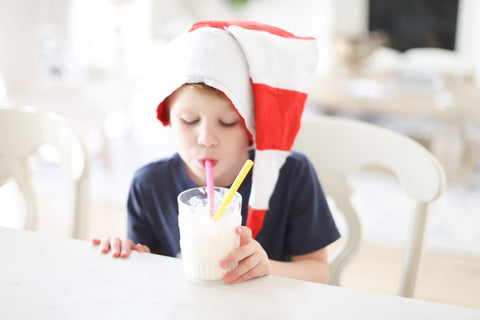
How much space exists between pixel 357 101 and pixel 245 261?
271cm

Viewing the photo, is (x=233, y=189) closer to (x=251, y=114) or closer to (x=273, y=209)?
(x=251, y=114)

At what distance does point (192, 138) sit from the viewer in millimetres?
896

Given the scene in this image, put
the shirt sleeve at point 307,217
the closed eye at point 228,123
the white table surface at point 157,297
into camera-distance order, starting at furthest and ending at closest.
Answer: the shirt sleeve at point 307,217 → the closed eye at point 228,123 → the white table surface at point 157,297

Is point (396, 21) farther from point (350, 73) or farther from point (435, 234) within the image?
point (435, 234)

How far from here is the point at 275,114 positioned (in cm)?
91

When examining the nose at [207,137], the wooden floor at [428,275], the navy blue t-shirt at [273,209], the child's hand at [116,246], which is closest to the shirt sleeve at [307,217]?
the navy blue t-shirt at [273,209]

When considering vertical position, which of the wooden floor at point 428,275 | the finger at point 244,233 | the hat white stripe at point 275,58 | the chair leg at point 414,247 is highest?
the hat white stripe at point 275,58

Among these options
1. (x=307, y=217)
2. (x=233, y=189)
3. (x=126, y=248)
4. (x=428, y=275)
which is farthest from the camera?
(x=428, y=275)

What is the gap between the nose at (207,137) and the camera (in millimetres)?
856

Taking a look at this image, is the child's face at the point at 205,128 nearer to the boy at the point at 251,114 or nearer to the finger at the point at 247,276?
the boy at the point at 251,114

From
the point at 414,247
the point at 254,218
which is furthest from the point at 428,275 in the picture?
the point at 254,218

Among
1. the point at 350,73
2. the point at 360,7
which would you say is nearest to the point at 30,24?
the point at 350,73

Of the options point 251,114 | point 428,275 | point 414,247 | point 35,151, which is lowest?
point 428,275

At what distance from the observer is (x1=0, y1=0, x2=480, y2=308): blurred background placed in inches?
91.0
